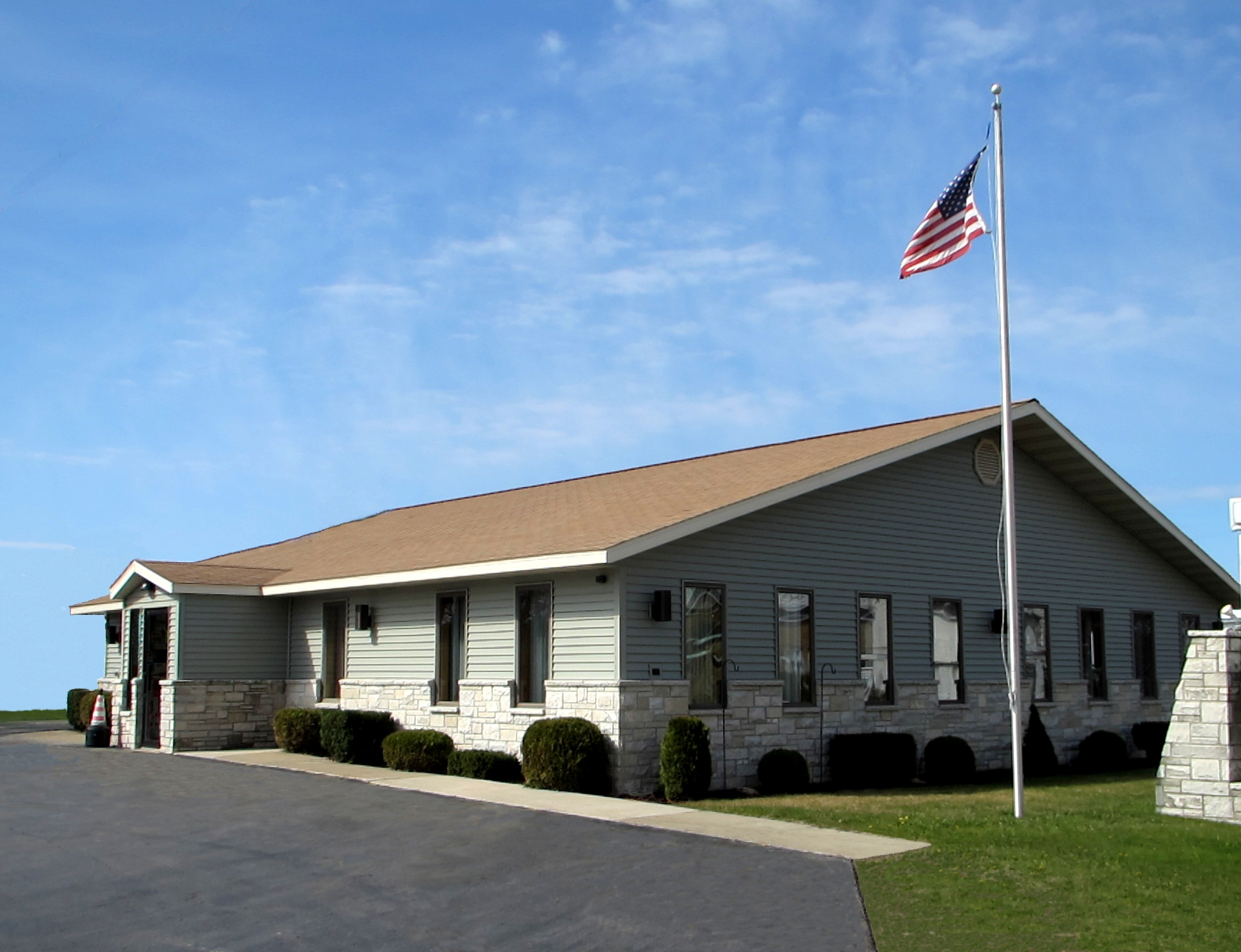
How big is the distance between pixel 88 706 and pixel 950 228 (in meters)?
21.3

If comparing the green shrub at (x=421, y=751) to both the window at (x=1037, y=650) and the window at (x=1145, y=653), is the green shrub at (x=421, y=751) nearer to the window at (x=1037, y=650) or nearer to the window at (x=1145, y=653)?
the window at (x=1037, y=650)

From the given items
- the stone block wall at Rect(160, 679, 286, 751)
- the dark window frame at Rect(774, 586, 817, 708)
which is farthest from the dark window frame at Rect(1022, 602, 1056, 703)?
the stone block wall at Rect(160, 679, 286, 751)

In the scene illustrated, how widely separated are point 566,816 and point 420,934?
4.57 meters

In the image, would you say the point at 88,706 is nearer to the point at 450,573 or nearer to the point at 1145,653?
the point at 450,573

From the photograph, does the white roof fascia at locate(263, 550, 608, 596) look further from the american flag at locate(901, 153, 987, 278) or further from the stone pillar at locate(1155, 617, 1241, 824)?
the stone pillar at locate(1155, 617, 1241, 824)

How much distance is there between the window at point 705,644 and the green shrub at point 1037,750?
6.59 m

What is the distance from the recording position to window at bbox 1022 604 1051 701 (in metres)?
21.5

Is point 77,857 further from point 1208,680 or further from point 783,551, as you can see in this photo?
point 1208,680

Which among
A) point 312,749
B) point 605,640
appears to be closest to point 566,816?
point 605,640

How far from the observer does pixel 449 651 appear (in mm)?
19094

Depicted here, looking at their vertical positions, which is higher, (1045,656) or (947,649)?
(947,649)

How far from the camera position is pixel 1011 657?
43.7 ft

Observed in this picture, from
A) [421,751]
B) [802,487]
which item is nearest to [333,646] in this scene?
[421,751]

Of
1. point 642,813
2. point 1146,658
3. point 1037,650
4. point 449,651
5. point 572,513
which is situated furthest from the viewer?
point 1146,658
